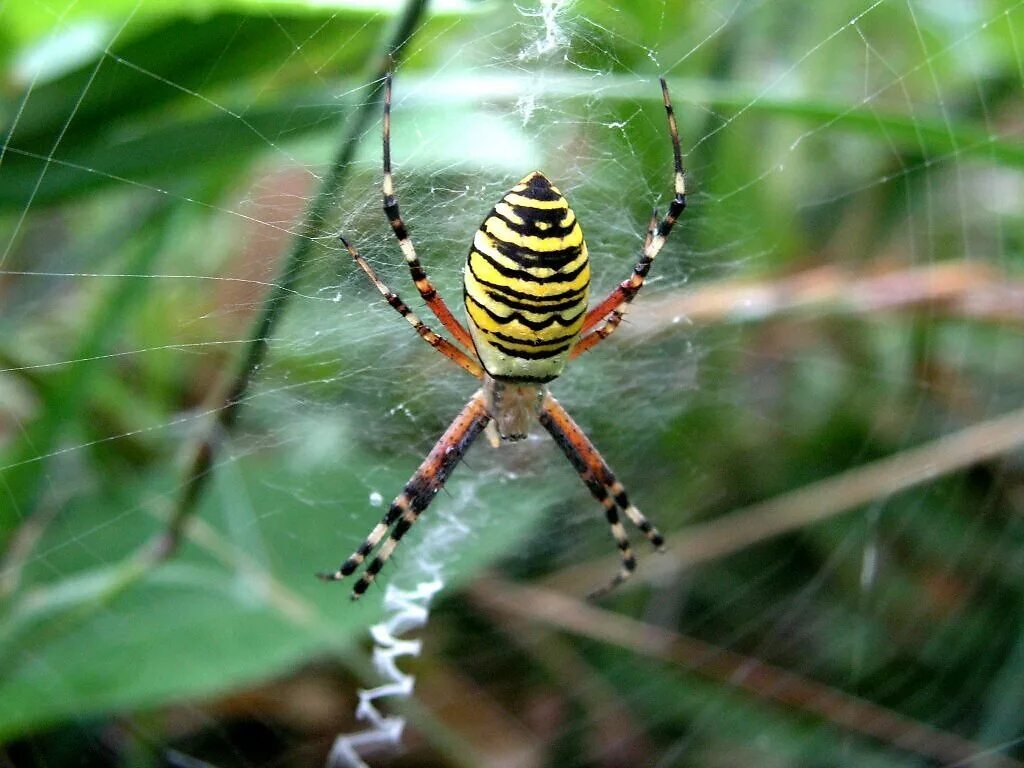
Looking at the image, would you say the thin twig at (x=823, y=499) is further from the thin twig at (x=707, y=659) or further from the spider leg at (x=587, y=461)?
the spider leg at (x=587, y=461)

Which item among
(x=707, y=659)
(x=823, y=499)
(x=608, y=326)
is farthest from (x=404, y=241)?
(x=707, y=659)

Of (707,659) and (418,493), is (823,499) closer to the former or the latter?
(707,659)

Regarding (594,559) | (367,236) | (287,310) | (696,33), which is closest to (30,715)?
(287,310)

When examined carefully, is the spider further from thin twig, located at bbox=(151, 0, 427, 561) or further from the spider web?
the spider web

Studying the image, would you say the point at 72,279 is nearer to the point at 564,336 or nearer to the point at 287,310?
the point at 287,310

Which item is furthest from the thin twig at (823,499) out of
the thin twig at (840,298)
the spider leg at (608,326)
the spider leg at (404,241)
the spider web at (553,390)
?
the spider leg at (404,241)

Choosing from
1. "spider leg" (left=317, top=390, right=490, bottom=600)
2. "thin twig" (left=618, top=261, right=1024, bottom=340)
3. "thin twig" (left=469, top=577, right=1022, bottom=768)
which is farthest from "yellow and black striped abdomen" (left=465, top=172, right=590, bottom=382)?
"thin twig" (left=469, top=577, right=1022, bottom=768)
